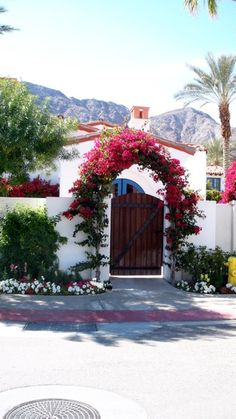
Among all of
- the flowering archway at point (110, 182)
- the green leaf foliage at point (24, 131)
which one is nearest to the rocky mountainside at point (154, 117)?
the green leaf foliage at point (24, 131)

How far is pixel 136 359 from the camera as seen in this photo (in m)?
7.11

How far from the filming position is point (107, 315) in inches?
393

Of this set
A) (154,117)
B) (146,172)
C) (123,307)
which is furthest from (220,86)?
(154,117)

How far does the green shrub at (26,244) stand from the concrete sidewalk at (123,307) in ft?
3.23

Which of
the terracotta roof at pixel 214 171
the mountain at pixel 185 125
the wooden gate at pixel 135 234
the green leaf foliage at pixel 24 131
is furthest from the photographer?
the mountain at pixel 185 125

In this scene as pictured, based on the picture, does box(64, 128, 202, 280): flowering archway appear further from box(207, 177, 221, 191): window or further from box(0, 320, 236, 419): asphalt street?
box(207, 177, 221, 191): window

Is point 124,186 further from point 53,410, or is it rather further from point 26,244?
point 53,410

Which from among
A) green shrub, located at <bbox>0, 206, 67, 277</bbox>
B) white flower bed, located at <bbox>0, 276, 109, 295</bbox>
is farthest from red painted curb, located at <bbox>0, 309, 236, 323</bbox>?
green shrub, located at <bbox>0, 206, 67, 277</bbox>

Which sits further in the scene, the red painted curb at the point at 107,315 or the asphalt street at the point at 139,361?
the red painted curb at the point at 107,315

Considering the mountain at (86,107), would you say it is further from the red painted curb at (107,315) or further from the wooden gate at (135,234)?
the red painted curb at (107,315)

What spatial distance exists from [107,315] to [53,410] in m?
4.76

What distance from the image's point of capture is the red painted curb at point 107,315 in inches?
381

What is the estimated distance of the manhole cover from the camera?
508 centimetres

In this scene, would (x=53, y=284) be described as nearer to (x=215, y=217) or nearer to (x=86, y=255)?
(x=86, y=255)
